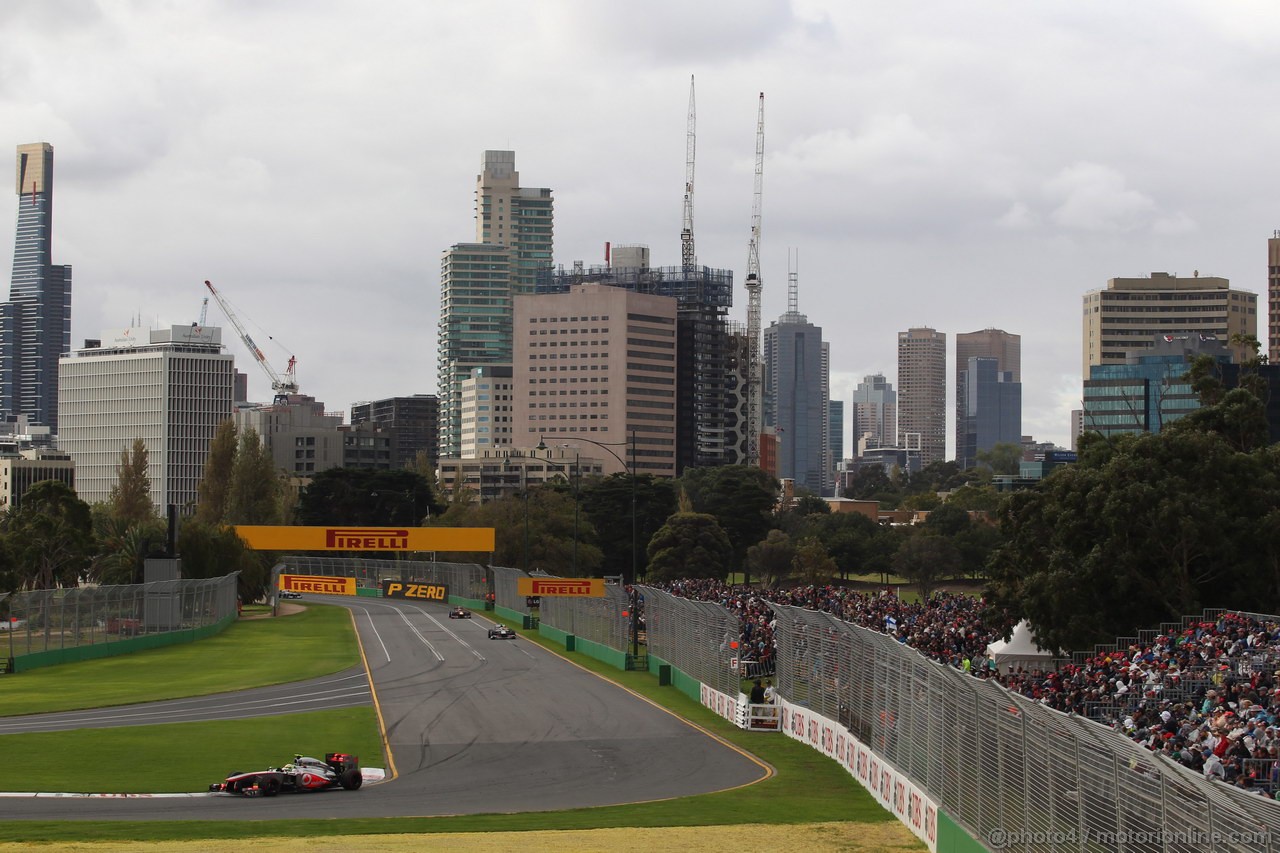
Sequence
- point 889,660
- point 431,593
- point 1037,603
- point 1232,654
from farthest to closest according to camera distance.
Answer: point 431,593 < point 1037,603 < point 1232,654 < point 889,660

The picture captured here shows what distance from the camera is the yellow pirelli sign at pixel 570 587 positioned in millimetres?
73625

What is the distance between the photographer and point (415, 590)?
119 meters

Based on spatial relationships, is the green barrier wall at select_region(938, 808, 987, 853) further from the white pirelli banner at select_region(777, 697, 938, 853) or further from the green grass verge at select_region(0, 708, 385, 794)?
the green grass verge at select_region(0, 708, 385, 794)

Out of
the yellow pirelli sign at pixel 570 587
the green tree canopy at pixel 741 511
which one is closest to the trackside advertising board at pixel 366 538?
the yellow pirelli sign at pixel 570 587

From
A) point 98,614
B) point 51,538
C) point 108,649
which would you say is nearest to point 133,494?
point 51,538

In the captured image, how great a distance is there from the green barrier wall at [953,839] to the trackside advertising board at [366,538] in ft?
234

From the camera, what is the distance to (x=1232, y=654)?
34469 millimetres

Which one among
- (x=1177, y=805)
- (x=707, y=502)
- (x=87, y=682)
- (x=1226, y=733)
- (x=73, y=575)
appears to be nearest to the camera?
(x=1177, y=805)

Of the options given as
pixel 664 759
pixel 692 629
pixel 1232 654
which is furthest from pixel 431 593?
pixel 1232 654

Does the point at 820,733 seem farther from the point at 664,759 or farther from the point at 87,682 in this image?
the point at 87,682

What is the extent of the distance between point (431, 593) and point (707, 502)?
4962cm

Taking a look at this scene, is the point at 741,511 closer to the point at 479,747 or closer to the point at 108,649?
the point at 108,649

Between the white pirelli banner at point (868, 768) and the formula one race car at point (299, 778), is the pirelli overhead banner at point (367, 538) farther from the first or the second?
the formula one race car at point (299, 778)

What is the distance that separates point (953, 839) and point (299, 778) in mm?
14837
